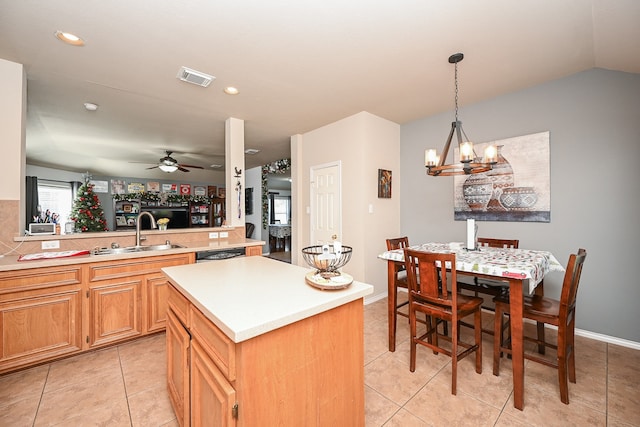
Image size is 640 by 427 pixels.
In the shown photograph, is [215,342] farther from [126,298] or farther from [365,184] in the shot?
[365,184]

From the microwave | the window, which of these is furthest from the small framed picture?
the window

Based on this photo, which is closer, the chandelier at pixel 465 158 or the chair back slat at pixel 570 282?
the chair back slat at pixel 570 282

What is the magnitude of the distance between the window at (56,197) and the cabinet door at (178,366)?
7.10 metres

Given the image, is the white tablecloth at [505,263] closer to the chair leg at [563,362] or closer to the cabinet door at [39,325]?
the chair leg at [563,362]

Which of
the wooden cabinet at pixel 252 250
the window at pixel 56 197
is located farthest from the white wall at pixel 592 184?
the window at pixel 56 197

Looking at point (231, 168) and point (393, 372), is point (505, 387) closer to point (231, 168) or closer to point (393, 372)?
point (393, 372)

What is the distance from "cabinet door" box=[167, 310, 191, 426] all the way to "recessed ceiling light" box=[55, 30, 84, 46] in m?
2.24

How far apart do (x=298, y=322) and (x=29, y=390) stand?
2.31m

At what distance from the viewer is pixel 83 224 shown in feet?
14.4

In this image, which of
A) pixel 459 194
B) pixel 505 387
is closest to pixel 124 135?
pixel 459 194

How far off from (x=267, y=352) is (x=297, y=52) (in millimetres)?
2328

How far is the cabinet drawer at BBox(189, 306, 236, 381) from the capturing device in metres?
0.90

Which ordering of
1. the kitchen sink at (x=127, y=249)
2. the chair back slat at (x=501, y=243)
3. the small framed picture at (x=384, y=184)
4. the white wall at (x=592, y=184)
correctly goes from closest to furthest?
1. the white wall at (x=592, y=184)
2. the kitchen sink at (x=127, y=249)
3. the chair back slat at (x=501, y=243)
4. the small framed picture at (x=384, y=184)

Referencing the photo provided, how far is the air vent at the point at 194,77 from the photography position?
253cm
